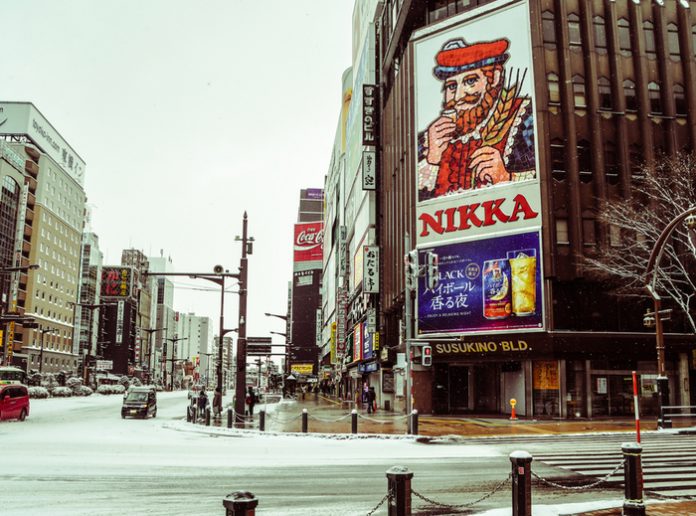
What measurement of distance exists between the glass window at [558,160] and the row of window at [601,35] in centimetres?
625

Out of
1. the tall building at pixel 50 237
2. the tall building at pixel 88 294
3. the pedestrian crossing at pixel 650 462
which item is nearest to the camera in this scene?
the pedestrian crossing at pixel 650 462

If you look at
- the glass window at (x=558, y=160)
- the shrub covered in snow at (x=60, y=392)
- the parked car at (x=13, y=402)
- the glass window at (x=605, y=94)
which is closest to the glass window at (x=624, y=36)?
the glass window at (x=605, y=94)

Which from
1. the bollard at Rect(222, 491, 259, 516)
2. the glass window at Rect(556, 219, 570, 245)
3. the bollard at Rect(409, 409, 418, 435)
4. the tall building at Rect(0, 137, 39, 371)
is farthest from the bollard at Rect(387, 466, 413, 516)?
the tall building at Rect(0, 137, 39, 371)

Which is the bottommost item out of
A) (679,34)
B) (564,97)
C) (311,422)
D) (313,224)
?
(311,422)

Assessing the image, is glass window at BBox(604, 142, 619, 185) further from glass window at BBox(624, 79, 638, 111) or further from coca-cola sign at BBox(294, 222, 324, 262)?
coca-cola sign at BBox(294, 222, 324, 262)

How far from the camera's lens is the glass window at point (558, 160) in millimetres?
37562

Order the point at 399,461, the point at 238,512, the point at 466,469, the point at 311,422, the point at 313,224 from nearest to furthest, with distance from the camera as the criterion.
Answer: the point at 238,512 < the point at 466,469 < the point at 399,461 < the point at 311,422 < the point at 313,224

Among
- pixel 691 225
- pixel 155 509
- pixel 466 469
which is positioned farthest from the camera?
pixel 691 225

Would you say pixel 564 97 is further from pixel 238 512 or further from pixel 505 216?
pixel 238 512

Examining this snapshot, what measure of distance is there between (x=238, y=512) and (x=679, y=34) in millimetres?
44033

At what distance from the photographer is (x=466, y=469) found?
15.0 meters

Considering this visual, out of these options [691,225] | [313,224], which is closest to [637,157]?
[691,225]

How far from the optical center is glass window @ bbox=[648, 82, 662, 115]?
39156 mm

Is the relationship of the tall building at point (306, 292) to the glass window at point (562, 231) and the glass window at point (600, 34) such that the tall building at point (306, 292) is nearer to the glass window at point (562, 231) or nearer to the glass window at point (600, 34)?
the glass window at point (600, 34)
